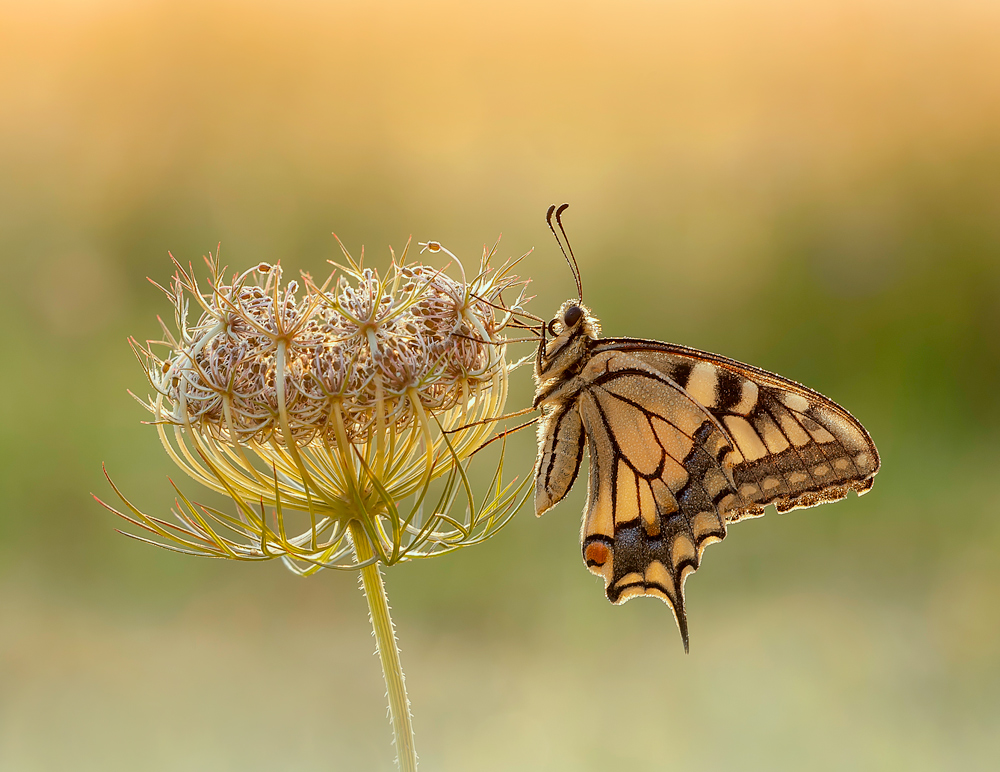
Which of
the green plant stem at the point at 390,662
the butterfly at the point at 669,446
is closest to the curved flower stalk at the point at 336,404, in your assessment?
the green plant stem at the point at 390,662

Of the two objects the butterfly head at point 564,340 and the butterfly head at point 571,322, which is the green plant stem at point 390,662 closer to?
the butterfly head at point 564,340

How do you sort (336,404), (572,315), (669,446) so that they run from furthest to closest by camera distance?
(669,446) → (572,315) → (336,404)

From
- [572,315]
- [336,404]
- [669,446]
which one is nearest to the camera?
[336,404]

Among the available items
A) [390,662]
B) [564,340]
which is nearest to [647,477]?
[564,340]

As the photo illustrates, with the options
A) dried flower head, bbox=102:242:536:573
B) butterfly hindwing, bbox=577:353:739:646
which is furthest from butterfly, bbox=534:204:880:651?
dried flower head, bbox=102:242:536:573

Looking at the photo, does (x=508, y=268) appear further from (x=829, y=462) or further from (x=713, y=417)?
(x=829, y=462)

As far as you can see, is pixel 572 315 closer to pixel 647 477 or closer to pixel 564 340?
pixel 564 340

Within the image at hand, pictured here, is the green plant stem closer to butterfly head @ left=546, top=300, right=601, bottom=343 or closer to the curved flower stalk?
the curved flower stalk
